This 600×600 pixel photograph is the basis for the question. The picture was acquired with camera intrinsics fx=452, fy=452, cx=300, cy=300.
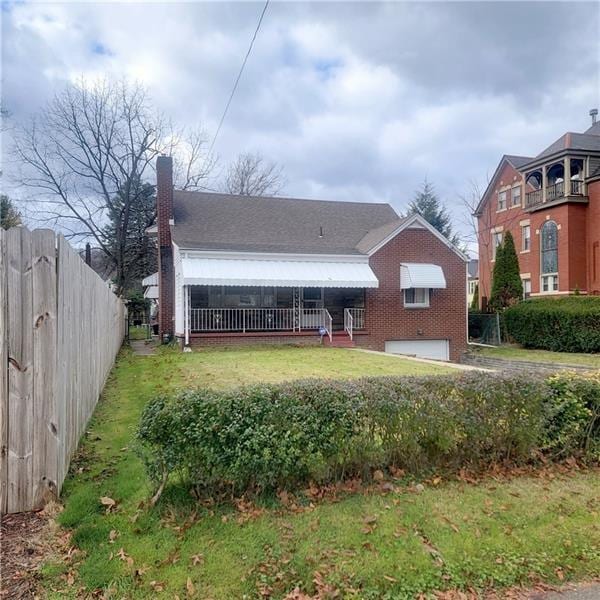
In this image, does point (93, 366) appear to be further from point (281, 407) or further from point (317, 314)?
point (317, 314)

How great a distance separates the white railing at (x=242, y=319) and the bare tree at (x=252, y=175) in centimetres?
2717

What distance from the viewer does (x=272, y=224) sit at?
884 inches

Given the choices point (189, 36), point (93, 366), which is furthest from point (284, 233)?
point (93, 366)

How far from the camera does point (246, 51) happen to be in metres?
10.0

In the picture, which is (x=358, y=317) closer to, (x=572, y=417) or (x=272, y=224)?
(x=272, y=224)

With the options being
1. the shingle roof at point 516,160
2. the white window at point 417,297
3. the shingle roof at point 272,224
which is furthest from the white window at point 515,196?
the white window at point 417,297

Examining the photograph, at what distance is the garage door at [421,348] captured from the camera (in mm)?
21219

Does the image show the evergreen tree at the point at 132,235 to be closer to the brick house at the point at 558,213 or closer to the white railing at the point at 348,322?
the white railing at the point at 348,322

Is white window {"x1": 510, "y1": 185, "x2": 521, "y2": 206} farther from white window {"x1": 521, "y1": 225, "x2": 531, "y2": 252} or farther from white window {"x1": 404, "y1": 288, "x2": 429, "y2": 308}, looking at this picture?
white window {"x1": 404, "y1": 288, "x2": 429, "y2": 308}

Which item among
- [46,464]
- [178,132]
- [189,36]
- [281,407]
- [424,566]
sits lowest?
[424,566]

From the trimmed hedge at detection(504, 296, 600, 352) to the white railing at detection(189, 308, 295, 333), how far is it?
11.4 metres

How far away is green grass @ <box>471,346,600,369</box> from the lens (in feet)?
53.5

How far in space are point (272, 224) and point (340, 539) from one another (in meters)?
19.9

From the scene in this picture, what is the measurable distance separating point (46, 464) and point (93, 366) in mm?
3384
